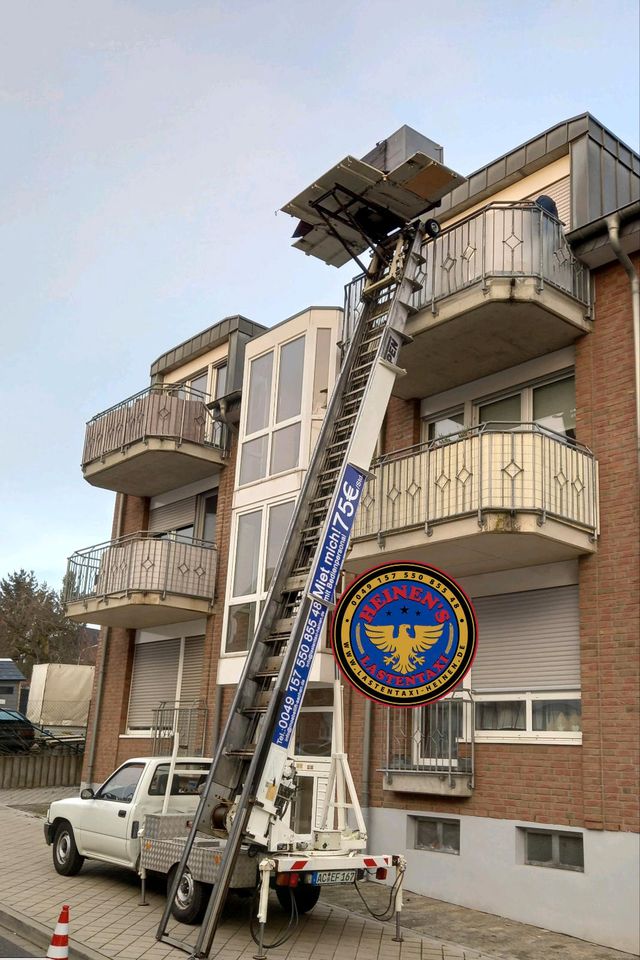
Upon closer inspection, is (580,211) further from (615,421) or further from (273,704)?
(273,704)

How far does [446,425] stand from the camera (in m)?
13.7

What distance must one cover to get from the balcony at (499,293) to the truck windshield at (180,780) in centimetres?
633

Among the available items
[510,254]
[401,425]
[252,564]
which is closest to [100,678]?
[252,564]

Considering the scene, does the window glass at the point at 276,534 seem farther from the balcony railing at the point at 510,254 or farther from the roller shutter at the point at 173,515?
the balcony railing at the point at 510,254

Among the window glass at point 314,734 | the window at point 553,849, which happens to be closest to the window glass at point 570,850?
the window at point 553,849

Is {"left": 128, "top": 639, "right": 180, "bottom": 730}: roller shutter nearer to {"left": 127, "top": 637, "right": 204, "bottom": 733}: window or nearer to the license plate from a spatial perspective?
{"left": 127, "top": 637, "right": 204, "bottom": 733}: window

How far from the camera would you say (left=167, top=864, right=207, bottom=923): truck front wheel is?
29.4 ft

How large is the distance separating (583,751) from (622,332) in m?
5.15

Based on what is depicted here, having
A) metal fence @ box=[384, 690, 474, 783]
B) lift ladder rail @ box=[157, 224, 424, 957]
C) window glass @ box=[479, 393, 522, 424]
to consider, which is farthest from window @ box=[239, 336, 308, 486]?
metal fence @ box=[384, 690, 474, 783]

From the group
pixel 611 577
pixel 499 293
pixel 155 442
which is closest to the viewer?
pixel 611 577

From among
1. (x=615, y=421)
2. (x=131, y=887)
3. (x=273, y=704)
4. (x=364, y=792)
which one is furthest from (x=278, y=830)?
(x=615, y=421)

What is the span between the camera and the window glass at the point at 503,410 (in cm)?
1277

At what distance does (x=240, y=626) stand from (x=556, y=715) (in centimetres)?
639

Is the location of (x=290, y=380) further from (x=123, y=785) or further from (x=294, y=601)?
(x=123, y=785)
